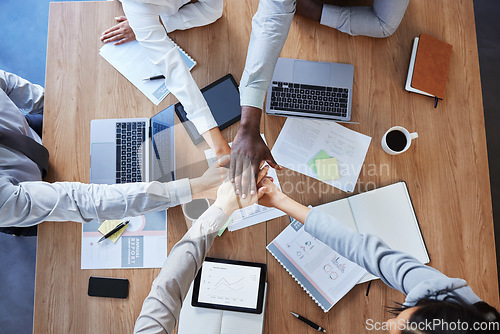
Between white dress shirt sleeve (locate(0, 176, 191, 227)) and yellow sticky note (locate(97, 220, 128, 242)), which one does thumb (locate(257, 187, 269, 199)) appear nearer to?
white dress shirt sleeve (locate(0, 176, 191, 227))

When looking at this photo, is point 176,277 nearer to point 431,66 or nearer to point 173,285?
point 173,285

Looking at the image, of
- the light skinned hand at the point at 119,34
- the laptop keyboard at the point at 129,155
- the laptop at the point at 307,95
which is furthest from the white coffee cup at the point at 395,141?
the light skinned hand at the point at 119,34

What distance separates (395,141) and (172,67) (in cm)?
85

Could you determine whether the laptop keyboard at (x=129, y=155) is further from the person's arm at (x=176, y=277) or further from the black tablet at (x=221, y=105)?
the person's arm at (x=176, y=277)

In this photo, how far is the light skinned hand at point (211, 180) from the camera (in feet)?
4.12

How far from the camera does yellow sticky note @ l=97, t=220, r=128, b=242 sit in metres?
1.25

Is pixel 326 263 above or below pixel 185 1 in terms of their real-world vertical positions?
below

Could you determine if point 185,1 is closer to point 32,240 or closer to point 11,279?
point 32,240

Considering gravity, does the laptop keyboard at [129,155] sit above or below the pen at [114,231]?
above

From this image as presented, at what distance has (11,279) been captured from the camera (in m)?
1.97

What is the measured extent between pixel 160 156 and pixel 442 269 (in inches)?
43.2

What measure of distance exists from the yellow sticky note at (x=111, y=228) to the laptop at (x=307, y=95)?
678 mm

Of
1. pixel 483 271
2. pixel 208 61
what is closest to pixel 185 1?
pixel 208 61

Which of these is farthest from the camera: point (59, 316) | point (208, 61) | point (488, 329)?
point (208, 61)
